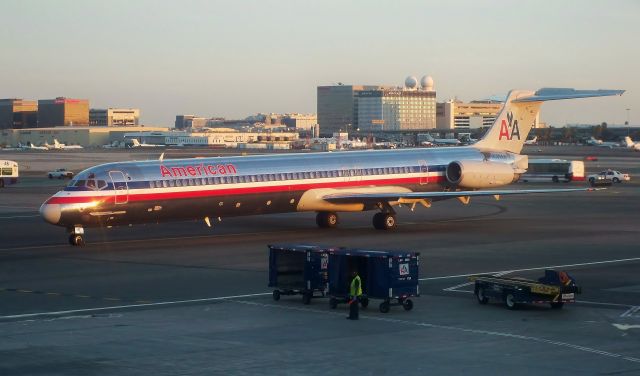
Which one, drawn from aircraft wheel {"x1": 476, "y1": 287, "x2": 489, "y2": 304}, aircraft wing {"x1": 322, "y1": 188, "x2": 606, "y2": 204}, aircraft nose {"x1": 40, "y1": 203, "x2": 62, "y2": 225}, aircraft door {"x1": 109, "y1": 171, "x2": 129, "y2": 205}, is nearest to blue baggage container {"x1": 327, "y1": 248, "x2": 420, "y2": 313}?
aircraft wheel {"x1": 476, "y1": 287, "x2": 489, "y2": 304}

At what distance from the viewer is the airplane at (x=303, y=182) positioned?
3878 cm

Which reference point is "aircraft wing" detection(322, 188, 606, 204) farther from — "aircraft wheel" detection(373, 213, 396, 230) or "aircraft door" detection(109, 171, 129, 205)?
"aircraft door" detection(109, 171, 129, 205)

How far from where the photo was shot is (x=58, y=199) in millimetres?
38000

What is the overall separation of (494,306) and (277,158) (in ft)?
67.4

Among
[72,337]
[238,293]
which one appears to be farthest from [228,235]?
[72,337]

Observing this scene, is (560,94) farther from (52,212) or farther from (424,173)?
(52,212)

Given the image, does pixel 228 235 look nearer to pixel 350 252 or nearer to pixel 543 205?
pixel 350 252

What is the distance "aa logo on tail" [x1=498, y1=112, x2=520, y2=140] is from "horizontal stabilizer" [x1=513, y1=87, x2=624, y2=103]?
1027 millimetres

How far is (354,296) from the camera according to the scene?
23672 mm

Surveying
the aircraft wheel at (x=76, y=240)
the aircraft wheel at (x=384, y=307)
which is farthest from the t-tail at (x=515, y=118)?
the aircraft wheel at (x=384, y=307)

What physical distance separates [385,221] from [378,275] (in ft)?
66.3

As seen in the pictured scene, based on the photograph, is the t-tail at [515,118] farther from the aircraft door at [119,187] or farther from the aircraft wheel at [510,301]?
the aircraft wheel at [510,301]

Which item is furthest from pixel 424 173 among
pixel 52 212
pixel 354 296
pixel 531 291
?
pixel 354 296

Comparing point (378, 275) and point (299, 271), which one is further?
point (299, 271)
